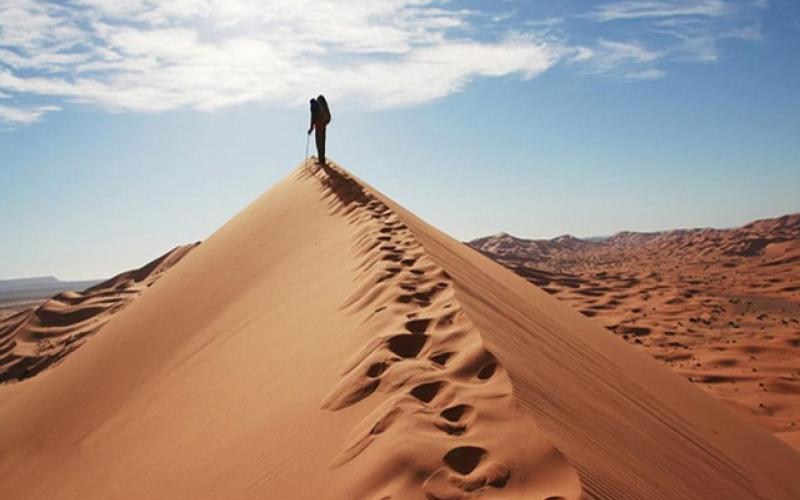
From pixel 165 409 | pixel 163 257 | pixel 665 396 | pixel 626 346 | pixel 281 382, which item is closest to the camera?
pixel 281 382

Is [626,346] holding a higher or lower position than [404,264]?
lower

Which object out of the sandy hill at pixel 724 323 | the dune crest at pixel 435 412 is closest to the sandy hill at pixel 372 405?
the dune crest at pixel 435 412

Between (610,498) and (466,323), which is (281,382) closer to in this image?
(466,323)

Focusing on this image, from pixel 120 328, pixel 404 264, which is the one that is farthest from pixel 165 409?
pixel 120 328

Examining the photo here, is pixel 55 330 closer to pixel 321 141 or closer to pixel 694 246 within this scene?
pixel 321 141

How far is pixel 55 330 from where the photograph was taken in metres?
13.4

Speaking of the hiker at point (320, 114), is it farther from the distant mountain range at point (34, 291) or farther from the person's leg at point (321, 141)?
the distant mountain range at point (34, 291)

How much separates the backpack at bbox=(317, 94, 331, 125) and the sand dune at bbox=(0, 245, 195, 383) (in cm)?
710

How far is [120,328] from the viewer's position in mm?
6172

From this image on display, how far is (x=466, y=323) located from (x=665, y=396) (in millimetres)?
2226

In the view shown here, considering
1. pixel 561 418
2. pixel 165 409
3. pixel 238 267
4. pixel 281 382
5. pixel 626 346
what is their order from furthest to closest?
pixel 238 267, pixel 626 346, pixel 165 409, pixel 281 382, pixel 561 418

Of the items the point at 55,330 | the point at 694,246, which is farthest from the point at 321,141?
the point at 694,246

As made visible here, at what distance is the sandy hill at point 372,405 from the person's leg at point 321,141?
4028 mm

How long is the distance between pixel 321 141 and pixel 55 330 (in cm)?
947
